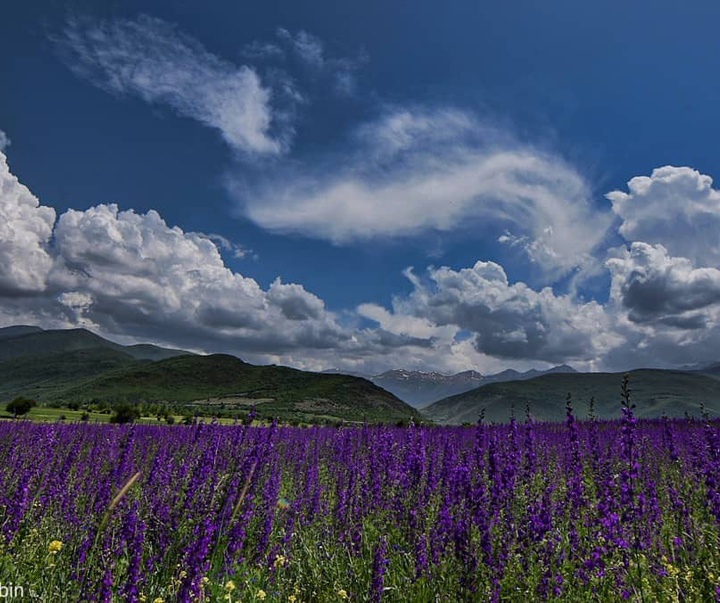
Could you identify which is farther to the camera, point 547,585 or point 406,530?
point 406,530

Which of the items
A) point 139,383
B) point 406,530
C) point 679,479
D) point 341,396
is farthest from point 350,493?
point 139,383

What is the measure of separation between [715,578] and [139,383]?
187950 mm

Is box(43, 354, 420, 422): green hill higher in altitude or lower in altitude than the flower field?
lower

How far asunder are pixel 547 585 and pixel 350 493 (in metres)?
3.98

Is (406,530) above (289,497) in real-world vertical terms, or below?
above

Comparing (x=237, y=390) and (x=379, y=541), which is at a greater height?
(x=379, y=541)

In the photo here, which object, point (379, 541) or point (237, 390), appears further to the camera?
point (237, 390)

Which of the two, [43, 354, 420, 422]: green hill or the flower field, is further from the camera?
[43, 354, 420, 422]: green hill

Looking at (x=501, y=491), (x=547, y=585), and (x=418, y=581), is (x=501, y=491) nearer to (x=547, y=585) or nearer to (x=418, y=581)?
(x=547, y=585)

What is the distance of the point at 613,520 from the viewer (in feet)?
17.6

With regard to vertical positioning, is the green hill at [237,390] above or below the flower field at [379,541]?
below

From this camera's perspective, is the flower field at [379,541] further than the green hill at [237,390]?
No

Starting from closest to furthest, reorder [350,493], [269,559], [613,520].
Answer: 1. [613,520]
2. [269,559]
3. [350,493]

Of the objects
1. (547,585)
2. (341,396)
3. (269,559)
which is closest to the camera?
(547,585)
